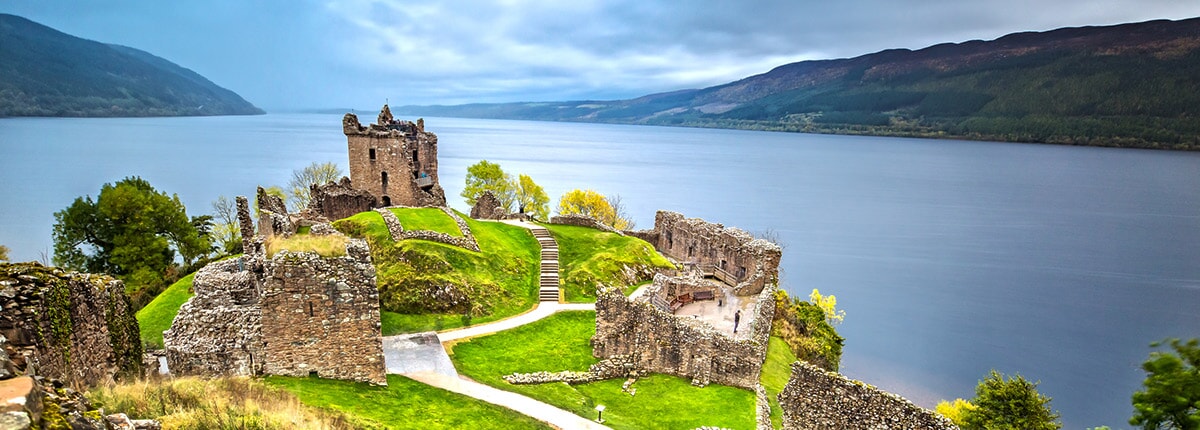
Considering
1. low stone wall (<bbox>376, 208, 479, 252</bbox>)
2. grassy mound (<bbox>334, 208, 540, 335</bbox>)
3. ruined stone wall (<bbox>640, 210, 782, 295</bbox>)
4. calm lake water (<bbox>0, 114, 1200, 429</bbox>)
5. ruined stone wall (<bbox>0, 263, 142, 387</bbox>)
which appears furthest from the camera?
calm lake water (<bbox>0, 114, 1200, 429</bbox>)

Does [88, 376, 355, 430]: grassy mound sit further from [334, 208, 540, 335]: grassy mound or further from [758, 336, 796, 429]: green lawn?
[758, 336, 796, 429]: green lawn

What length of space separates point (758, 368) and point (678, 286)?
9.00 meters

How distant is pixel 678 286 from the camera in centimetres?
3033

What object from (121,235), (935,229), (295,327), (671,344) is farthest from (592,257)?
(935,229)

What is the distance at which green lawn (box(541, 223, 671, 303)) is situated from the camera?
102ft

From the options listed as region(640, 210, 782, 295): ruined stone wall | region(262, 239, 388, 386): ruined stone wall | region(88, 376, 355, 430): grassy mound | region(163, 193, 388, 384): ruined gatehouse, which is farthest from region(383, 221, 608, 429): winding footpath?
region(640, 210, 782, 295): ruined stone wall

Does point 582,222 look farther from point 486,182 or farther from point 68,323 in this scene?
point 68,323

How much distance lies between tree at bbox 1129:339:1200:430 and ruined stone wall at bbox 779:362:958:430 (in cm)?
377

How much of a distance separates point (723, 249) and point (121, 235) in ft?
123

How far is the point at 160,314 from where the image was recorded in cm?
2414

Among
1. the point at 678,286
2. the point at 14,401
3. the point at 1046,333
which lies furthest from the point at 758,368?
the point at 1046,333

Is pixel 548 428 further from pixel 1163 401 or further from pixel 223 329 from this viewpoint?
pixel 1163 401

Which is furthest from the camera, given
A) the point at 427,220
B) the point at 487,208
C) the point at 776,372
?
the point at 487,208

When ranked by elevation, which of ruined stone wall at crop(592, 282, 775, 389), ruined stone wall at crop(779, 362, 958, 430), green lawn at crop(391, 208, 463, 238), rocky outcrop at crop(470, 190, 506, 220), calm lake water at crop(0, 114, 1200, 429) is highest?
green lawn at crop(391, 208, 463, 238)
